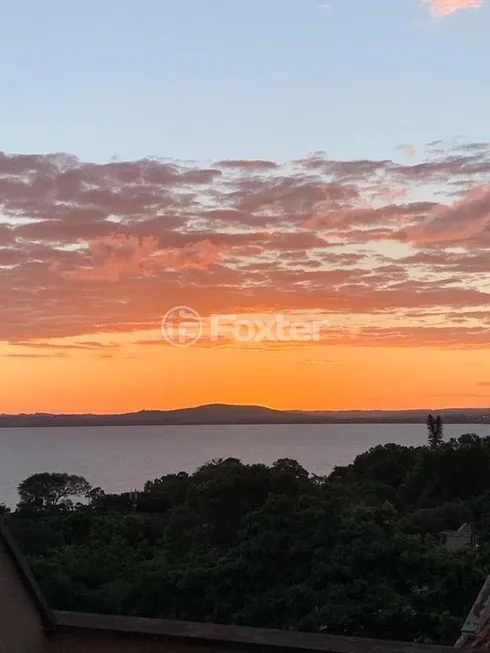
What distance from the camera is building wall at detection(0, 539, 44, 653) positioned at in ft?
19.7

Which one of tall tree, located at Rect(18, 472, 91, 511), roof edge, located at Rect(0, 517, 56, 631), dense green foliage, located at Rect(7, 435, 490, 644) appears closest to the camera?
roof edge, located at Rect(0, 517, 56, 631)

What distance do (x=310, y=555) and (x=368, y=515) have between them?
2.03m

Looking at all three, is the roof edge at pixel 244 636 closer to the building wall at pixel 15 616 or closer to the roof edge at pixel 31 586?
the roof edge at pixel 31 586

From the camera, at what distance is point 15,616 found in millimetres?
6082

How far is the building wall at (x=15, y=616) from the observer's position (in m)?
6.00

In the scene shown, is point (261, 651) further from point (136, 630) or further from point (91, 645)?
point (91, 645)

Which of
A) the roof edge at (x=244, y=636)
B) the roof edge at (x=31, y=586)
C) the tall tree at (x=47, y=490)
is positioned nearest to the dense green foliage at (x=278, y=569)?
the roof edge at (x=244, y=636)

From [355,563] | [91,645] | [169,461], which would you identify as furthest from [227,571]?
[169,461]

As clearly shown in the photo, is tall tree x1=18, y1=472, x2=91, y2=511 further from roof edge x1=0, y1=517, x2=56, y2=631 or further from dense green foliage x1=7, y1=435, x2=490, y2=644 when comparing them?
roof edge x1=0, y1=517, x2=56, y2=631

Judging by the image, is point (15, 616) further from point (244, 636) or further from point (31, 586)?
point (244, 636)

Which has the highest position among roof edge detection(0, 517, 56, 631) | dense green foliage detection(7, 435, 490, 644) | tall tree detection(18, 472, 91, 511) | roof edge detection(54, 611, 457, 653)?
roof edge detection(0, 517, 56, 631)

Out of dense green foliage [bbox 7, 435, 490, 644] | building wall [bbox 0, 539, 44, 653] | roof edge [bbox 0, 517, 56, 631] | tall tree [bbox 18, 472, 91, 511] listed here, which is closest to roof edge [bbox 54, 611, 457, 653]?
roof edge [bbox 0, 517, 56, 631]

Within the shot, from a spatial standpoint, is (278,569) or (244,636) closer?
(244,636)

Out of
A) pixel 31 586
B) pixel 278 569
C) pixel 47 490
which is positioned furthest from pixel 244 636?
pixel 47 490
